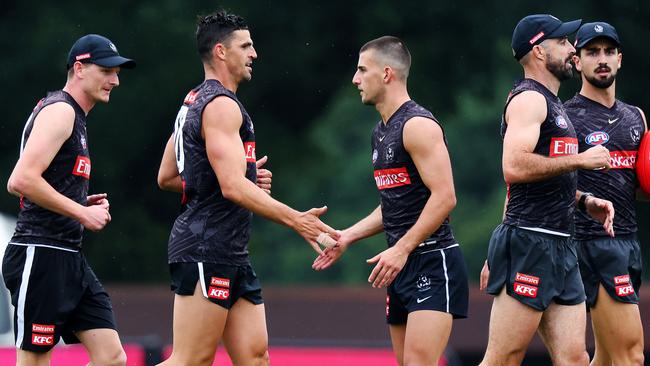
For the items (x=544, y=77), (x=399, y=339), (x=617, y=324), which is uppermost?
(x=544, y=77)

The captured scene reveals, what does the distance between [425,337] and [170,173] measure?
165 centimetres

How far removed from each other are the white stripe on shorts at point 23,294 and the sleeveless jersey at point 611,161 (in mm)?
3084

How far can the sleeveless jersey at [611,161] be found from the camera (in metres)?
8.04

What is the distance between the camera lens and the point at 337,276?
46.4ft

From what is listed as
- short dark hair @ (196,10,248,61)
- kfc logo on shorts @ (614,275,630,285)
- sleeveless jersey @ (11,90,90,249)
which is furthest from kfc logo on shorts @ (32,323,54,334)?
kfc logo on shorts @ (614,275,630,285)

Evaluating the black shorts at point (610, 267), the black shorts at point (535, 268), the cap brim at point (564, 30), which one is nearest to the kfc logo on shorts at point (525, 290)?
the black shorts at point (535, 268)

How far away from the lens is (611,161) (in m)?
8.05

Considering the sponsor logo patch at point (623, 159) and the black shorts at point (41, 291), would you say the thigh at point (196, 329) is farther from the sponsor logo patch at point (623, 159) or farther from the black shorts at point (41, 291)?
the sponsor logo patch at point (623, 159)

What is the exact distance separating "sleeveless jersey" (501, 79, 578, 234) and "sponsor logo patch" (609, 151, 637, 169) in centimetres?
73

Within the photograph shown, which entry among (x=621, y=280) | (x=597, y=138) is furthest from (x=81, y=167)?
(x=621, y=280)

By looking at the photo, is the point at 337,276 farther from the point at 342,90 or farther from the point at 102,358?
the point at 102,358

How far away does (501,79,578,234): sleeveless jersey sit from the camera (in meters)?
7.28

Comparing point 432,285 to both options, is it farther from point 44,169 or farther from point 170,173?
point 44,169

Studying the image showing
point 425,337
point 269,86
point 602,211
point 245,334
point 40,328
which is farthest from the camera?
point 269,86
